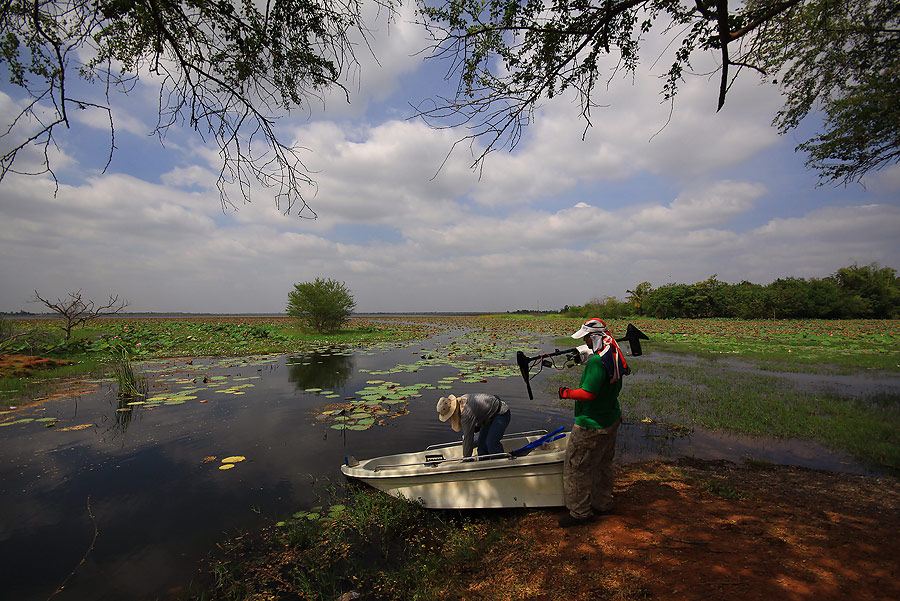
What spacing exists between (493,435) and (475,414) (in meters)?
0.41

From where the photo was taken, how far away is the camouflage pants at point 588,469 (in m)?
3.66

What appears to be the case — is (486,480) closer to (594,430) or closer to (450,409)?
(450,409)

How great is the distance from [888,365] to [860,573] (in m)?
15.9

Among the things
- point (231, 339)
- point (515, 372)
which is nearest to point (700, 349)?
point (515, 372)

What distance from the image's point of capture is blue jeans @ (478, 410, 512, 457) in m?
4.90

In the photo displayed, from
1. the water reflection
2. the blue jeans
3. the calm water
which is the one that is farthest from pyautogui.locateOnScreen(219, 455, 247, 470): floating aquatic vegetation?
the water reflection

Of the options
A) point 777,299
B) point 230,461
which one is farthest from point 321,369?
point 777,299

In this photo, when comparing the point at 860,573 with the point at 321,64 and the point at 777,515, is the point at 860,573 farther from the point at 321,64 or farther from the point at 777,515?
the point at 321,64

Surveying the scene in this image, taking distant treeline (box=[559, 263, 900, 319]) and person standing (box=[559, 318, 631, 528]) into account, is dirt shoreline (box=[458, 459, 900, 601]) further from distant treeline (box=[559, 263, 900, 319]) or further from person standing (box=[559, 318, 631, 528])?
distant treeline (box=[559, 263, 900, 319])

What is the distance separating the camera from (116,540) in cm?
403

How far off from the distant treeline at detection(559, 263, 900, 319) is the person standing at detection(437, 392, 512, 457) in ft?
148

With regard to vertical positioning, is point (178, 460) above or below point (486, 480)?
below

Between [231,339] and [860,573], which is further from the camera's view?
[231,339]

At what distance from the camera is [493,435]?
16.1ft
